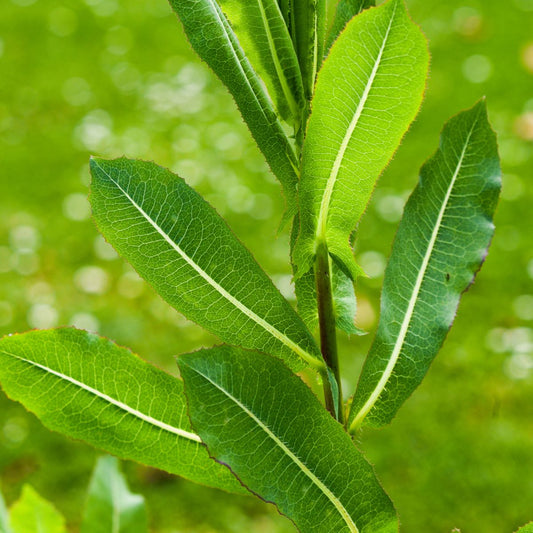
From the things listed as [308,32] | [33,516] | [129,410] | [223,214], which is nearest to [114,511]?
[33,516]

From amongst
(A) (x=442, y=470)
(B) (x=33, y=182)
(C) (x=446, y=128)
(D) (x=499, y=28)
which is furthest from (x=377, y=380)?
(D) (x=499, y=28)

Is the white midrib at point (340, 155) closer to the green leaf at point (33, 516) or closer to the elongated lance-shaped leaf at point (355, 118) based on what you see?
the elongated lance-shaped leaf at point (355, 118)

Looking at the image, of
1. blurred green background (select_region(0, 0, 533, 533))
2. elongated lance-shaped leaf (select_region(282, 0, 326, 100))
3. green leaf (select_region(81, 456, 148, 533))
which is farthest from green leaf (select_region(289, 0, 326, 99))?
blurred green background (select_region(0, 0, 533, 533))

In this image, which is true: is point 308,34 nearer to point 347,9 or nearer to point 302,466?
point 347,9

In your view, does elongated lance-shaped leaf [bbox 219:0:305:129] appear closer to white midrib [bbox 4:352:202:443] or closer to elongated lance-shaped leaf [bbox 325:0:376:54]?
elongated lance-shaped leaf [bbox 325:0:376:54]

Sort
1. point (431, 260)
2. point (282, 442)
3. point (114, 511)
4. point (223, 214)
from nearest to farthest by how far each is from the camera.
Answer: point (282, 442)
point (431, 260)
point (114, 511)
point (223, 214)

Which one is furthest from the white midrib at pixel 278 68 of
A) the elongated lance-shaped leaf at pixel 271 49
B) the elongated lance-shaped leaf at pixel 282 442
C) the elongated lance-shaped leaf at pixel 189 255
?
the elongated lance-shaped leaf at pixel 282 442
